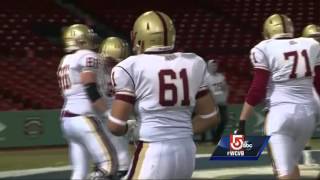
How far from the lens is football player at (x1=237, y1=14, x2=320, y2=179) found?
4980 millimetres

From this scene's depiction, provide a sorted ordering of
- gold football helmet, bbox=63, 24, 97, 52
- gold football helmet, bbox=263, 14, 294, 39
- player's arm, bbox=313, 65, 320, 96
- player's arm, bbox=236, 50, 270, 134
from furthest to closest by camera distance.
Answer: gold football helmet, bbox=63, 24, 97, 52
player's arm, bbox=313, 65, 320, 96
gold football helmet, bbox=263, 14, 294, 39
player's arm, bbox=236, 50, 270, 134

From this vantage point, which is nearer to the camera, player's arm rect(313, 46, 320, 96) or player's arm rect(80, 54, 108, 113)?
player's arm rect(80, 54, 108, 113)

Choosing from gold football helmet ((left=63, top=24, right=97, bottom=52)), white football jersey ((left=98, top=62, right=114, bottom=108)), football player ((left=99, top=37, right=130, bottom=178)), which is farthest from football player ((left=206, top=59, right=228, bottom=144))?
gold football helmet ((left=63, top=24, right=97, bottom=52))

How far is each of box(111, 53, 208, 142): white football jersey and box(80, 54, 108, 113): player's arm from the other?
4.86 ft

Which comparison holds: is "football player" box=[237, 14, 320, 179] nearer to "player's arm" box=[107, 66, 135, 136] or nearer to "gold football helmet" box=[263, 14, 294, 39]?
"gold football helmet" box=[263, 14, 294, 39]

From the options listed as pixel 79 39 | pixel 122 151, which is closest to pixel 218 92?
pixel 122 151

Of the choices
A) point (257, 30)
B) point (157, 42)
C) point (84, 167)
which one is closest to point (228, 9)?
point (257, 30)

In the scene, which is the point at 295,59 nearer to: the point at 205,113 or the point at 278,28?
the point at 278,28

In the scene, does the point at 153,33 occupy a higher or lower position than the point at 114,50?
higher

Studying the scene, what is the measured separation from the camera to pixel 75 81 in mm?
5523

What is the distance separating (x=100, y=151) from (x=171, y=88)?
79.1 inches

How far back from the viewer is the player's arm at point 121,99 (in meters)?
3.47

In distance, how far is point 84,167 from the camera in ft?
17.9

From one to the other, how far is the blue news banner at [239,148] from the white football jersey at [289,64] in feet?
2.17
